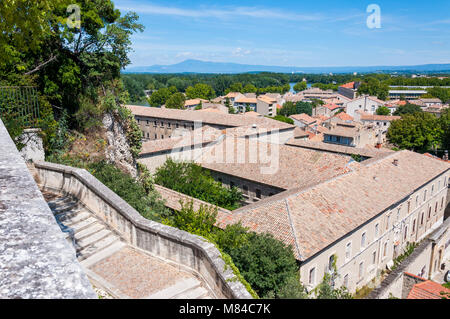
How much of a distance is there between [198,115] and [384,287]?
45460 millimetres

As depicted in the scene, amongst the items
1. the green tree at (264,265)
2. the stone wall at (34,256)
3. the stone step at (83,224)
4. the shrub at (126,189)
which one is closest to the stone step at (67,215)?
the stone step at (83,224)

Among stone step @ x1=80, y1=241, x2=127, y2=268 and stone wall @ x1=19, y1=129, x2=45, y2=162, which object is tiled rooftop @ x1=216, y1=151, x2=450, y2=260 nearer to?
stone step @ x1=80, y1=241, x2=127, y2=268

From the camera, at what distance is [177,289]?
26.2ft

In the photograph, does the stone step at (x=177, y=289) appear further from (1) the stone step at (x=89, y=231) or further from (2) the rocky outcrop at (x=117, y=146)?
(2) the rocky outcrop at (x=117, y=146)

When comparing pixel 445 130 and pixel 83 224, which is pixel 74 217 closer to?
pixel 83 224

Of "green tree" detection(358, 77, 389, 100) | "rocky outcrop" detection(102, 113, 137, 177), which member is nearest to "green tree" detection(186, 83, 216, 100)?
"green tree" detection(358, 77, 389, 100)

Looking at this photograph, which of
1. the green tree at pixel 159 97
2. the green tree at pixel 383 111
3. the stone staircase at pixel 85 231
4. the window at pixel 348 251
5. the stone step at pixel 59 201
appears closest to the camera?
the stone staircase at pixel 85 231

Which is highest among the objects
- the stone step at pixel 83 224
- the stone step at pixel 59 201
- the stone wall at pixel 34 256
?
the stone wall at pixel 34 256

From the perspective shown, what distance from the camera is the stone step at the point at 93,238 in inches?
373

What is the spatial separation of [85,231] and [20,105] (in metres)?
7.45

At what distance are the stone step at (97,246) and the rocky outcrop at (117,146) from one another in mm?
9806

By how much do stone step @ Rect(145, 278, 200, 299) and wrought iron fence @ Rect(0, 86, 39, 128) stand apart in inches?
380

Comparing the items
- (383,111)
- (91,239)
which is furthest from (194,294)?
(383,111)
